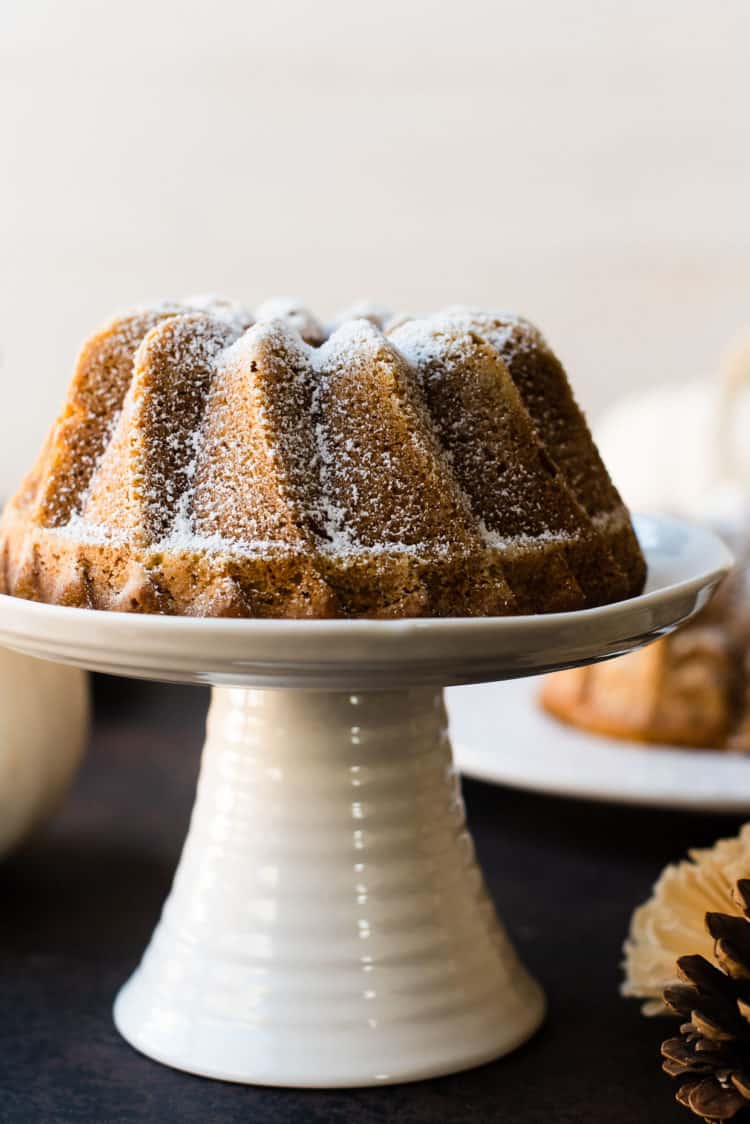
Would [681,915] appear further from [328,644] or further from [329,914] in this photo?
[328,644]

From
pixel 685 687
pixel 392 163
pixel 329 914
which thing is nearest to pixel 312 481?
pixel 329 914

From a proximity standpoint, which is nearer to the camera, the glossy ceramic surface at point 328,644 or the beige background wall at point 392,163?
the glossy ceramic surface at point 328,644

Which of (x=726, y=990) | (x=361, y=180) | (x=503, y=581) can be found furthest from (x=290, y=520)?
(x=361, y=180)

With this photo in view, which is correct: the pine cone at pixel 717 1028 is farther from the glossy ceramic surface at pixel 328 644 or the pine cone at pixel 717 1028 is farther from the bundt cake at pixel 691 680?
the bundt cake at pixel 691 680

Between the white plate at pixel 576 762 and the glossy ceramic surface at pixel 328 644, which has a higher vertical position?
the glossy ceramic surface at pixel 328 644

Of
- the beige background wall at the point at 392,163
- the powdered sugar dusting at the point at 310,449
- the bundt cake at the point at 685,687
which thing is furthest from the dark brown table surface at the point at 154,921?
the beige background wall at the point at 392,163

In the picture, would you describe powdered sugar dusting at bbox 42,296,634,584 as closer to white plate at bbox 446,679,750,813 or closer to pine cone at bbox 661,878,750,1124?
pine cone at bbox 661,878,750,1124
